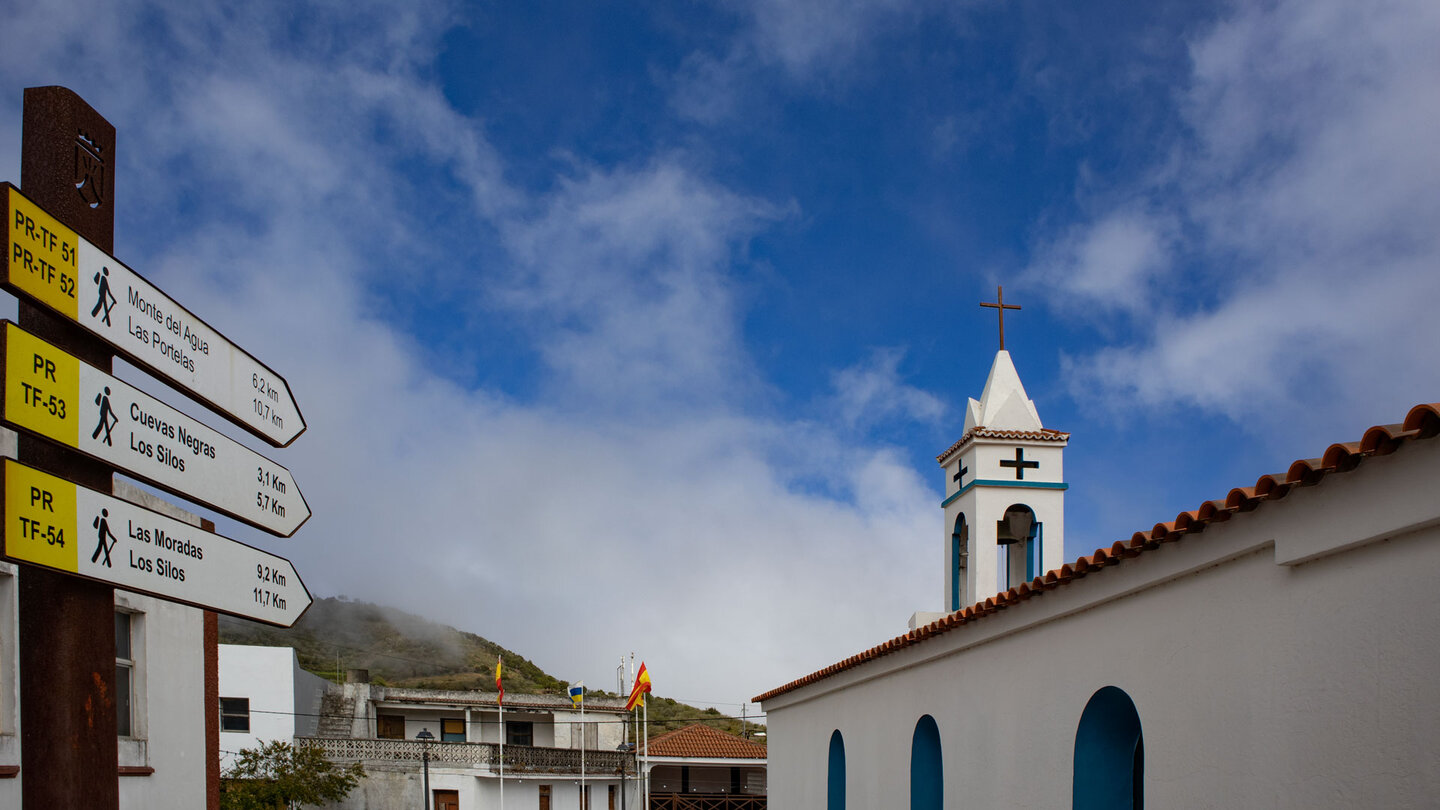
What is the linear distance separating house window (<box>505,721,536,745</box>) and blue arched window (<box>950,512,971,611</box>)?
102 feet

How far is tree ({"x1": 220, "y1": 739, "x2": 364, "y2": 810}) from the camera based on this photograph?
101 feet

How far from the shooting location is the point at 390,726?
44000mm

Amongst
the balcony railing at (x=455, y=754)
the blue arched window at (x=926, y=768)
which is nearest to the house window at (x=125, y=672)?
the blue arched window at (x=926, y=768)

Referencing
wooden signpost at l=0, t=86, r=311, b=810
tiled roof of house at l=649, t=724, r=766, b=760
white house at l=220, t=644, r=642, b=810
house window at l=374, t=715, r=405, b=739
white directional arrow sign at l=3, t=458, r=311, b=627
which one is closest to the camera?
white directional arrow sign at l=3, t=458, r=311, b=627

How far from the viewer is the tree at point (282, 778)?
30812 mm

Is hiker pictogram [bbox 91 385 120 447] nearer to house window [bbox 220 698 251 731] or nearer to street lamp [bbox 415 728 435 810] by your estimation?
house window [bbox 220 698 251 731]

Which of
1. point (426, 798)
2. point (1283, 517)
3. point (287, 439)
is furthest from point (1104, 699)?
point (426, 798)

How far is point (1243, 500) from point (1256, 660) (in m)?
1.03

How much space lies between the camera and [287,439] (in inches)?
244

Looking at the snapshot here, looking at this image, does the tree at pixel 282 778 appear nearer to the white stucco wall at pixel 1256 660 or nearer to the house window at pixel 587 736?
the house window at pixel 587 736

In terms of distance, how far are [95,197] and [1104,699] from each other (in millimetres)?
8125

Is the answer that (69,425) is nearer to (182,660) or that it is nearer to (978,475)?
(182,660)

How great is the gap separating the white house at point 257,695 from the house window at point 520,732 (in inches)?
428

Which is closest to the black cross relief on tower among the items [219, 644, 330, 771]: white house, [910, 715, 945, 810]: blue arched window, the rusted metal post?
[910, 715, 945, 810]: blue arched window
